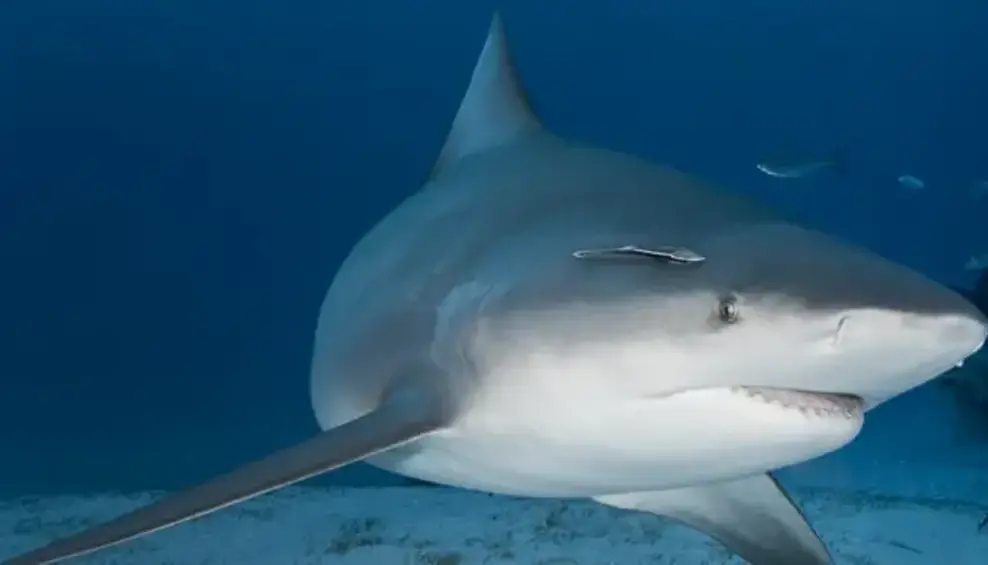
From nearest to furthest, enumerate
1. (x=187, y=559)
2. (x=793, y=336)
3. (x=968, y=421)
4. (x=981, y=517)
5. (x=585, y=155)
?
(x=793, y=336) < (x=585, y=155) < (x=187, y=559) < (x=981, y=517) < (x=968, y=421)

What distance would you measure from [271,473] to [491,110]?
1.84 metres

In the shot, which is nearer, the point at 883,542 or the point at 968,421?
the point at 883,542

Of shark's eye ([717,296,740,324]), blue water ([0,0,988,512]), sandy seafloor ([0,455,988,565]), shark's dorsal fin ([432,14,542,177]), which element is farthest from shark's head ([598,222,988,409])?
blue water ([0,0,988,512])

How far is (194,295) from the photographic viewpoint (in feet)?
48.3

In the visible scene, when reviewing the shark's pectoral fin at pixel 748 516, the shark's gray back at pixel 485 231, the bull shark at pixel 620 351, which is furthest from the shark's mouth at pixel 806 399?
the shark's pectoral fin at pixel 748 516

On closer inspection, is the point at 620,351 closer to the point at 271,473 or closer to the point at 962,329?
the point at 962,329

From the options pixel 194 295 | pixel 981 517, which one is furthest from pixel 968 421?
pixel 194 295

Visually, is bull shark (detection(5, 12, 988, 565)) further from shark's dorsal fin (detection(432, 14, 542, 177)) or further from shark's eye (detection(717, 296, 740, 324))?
shark's dorsal fin (detection(432, 14, 542, 177))

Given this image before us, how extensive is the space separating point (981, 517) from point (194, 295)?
11359mm

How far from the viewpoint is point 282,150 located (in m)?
17.4

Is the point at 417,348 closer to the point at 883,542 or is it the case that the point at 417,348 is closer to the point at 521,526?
the point at 521,526

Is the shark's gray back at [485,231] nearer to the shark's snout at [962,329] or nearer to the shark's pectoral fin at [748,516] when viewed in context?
the shark's snout at [962,329]

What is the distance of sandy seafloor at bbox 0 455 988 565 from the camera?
4777 mm

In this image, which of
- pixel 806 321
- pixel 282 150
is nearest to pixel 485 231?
pixel 806 321
